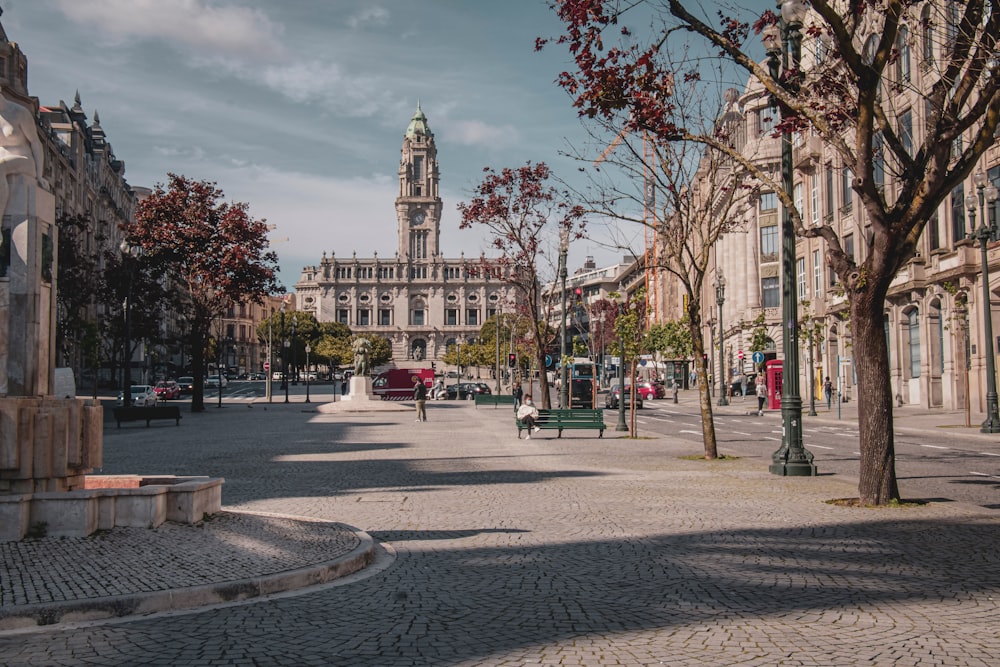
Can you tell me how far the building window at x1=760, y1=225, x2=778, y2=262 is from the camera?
210 feet

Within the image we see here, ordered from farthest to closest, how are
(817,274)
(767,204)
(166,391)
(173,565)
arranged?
(767,204)
(166,391)
(817,274)
(173,565)

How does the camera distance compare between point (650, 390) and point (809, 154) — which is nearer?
point (809, 154)

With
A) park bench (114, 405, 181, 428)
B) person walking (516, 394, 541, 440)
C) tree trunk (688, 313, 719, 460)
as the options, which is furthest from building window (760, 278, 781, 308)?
tree trunk (688, 313, 719, 460)

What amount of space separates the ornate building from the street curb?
558ft

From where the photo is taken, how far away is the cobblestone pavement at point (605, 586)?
5.29 meters

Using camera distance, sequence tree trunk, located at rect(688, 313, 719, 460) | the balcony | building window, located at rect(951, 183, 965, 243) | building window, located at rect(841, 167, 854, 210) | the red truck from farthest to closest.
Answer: the red truck < the balcony < building window, located at rect(841, 167, 854, 210) < building window, located at rect(951, 183, 965, 243) < tree trunk, located at rect(688, 313, 719, 460)

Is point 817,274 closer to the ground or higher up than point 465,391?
higher up

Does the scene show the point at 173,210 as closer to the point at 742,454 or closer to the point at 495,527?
the point at 742,454

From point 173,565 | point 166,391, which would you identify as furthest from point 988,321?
point 166,391

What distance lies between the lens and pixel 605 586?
698cm

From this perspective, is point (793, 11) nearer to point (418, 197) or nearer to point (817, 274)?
point (817, 274)

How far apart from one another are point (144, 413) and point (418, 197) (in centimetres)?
15097

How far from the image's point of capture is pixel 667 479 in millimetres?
14516

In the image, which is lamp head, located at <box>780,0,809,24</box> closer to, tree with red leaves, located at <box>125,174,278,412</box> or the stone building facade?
the stone building facade
